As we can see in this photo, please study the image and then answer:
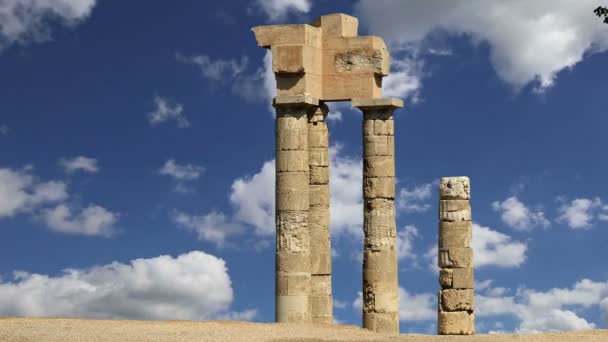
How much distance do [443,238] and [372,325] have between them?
360 centimetres

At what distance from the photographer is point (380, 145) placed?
32.9 m

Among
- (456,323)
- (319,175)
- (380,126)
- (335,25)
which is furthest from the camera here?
(319,175)

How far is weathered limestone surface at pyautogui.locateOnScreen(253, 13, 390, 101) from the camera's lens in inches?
1282

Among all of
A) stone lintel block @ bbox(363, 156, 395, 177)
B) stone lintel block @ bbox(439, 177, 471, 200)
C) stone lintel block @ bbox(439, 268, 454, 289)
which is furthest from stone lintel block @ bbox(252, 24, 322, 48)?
stone lintel block @ bbox(439, 268, 454, 289)

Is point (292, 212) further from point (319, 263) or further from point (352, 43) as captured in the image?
point (352, 43)

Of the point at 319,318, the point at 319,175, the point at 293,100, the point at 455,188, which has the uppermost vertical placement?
the point at 293,100

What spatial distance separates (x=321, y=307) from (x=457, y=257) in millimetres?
4850

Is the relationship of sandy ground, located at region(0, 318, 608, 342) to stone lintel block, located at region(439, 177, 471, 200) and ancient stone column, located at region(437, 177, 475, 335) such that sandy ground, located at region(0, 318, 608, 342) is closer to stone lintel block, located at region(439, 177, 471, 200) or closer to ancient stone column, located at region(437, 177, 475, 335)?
ancient stone column, located at region(437, 177, 475, 335)

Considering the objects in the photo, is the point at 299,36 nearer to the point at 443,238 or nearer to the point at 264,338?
the point at 443,238

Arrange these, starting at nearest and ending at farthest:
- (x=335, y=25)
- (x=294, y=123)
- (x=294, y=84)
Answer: (x=294, y=123)
(x=294, y=84)
(x=335, y=25)

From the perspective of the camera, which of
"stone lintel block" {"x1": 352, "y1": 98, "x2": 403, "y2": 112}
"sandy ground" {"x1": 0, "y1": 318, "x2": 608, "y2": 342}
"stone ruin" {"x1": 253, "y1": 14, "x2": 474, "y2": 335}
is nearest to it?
"sandy ground" {"x1": 0, "y1": 318, "x2": 608, "y2": 342}

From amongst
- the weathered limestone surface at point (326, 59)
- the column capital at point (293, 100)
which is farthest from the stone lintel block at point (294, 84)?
the column capital at point (293, 100)

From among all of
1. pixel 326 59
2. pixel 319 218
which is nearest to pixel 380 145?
pixel 319 218

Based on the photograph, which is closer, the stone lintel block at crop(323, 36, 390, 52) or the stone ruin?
the stone ruin
